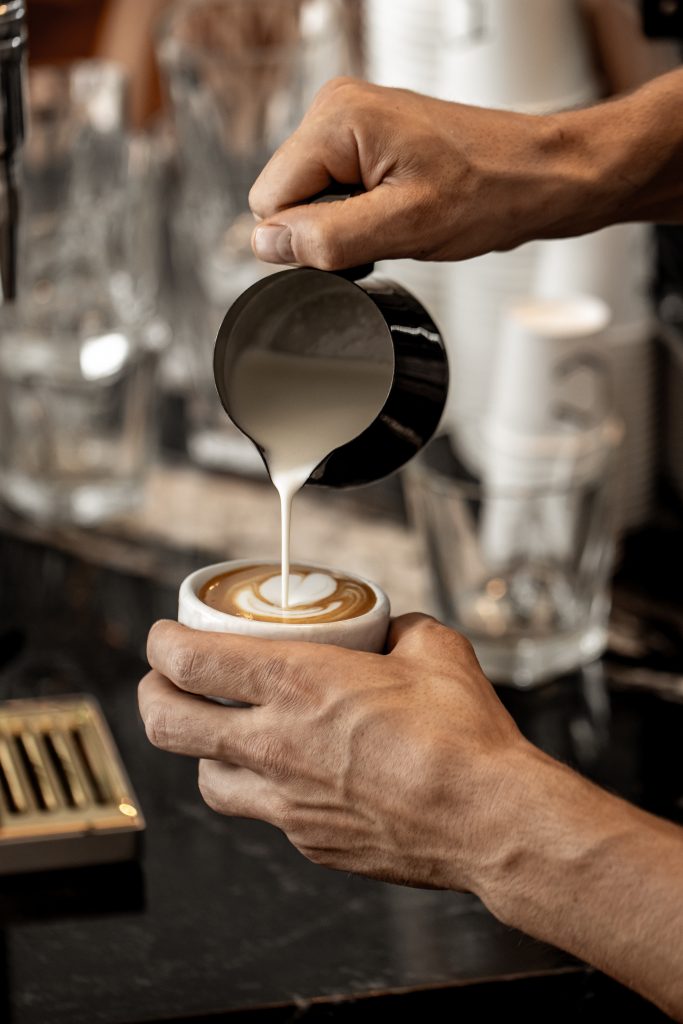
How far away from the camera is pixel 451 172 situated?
3.19ft

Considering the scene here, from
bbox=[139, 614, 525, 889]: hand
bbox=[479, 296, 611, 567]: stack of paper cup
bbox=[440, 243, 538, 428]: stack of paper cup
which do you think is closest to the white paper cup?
bbox=[479, 296, 611, 567]: stack of paper cup

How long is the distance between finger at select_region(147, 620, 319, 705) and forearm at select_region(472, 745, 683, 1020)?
4.8 inches

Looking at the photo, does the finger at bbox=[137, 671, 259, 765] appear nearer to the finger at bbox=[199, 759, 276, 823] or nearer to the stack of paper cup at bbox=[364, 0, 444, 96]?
the finger at bbox=[199, 759, 276, 823]

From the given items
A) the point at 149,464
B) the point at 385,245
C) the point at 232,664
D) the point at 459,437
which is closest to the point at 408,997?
the point at 232,664

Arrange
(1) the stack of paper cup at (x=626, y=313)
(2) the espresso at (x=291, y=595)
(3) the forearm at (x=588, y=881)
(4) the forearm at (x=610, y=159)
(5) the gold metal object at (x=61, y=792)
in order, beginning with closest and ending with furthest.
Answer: (3) the forearm at (x=588, y=881), (2) the espresso at (x=291, y=595), (4) the forearm at (x=610, y=159), (5) the gold metal object at (x=61, y=792), (1) the stack of paper cup at (x=626, y=313)

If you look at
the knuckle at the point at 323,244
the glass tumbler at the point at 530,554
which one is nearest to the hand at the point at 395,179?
the knuckle at the point at 323,244

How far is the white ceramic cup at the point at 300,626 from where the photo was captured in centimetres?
87

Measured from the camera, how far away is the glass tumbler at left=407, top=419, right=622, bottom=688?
1.46 metres

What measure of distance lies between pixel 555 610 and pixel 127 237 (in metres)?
0.64

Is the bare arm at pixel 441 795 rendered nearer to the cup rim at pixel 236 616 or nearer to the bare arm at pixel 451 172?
the cup rim at pixel 236 616

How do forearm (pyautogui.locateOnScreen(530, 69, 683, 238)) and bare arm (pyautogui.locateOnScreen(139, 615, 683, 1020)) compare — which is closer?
bare arm (pyautogui.locateOnScreen(139, 615, 683, 1020))

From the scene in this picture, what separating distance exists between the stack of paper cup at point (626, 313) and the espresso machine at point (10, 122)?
0.70m

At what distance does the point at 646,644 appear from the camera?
1529 mm

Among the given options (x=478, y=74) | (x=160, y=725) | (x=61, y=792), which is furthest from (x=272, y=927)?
(x=478, y=74)
